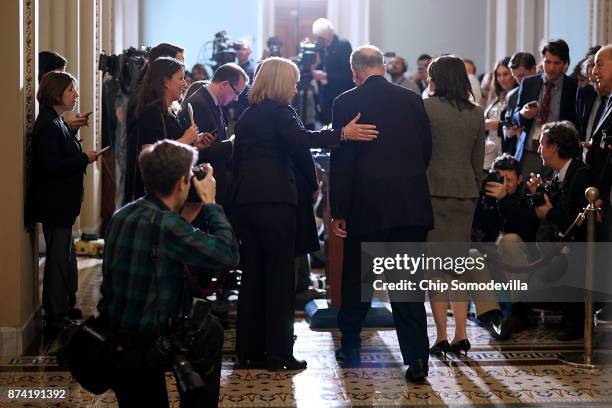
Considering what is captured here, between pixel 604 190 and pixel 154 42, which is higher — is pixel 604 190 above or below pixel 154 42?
below

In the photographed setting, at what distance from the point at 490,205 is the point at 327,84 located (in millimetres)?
5116

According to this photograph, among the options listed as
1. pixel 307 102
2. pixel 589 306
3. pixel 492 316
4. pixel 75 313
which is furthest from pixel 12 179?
pixel 307 102

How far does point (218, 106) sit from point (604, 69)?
93.4 inches

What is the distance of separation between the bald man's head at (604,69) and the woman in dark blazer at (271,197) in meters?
1.87

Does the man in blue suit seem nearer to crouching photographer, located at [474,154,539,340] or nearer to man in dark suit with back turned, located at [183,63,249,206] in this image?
crouching photographer, located at [474,154,539,340]

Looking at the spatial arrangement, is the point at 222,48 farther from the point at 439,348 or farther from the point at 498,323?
the point at 439,348

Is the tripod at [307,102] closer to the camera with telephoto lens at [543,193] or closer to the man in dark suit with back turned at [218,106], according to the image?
the man in dark suit with back turned at [218,106]

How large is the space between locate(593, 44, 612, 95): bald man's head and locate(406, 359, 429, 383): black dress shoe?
2205mm

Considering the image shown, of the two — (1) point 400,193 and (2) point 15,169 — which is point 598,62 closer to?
(1) point 400,193

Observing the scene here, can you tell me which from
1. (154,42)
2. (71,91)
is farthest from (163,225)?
(154,42)

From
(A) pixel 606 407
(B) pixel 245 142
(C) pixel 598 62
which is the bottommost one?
(A) pixel 606 407

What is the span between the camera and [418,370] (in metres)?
5.65

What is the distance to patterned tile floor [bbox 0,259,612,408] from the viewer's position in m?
5.31

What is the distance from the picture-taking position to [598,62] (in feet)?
21.9
